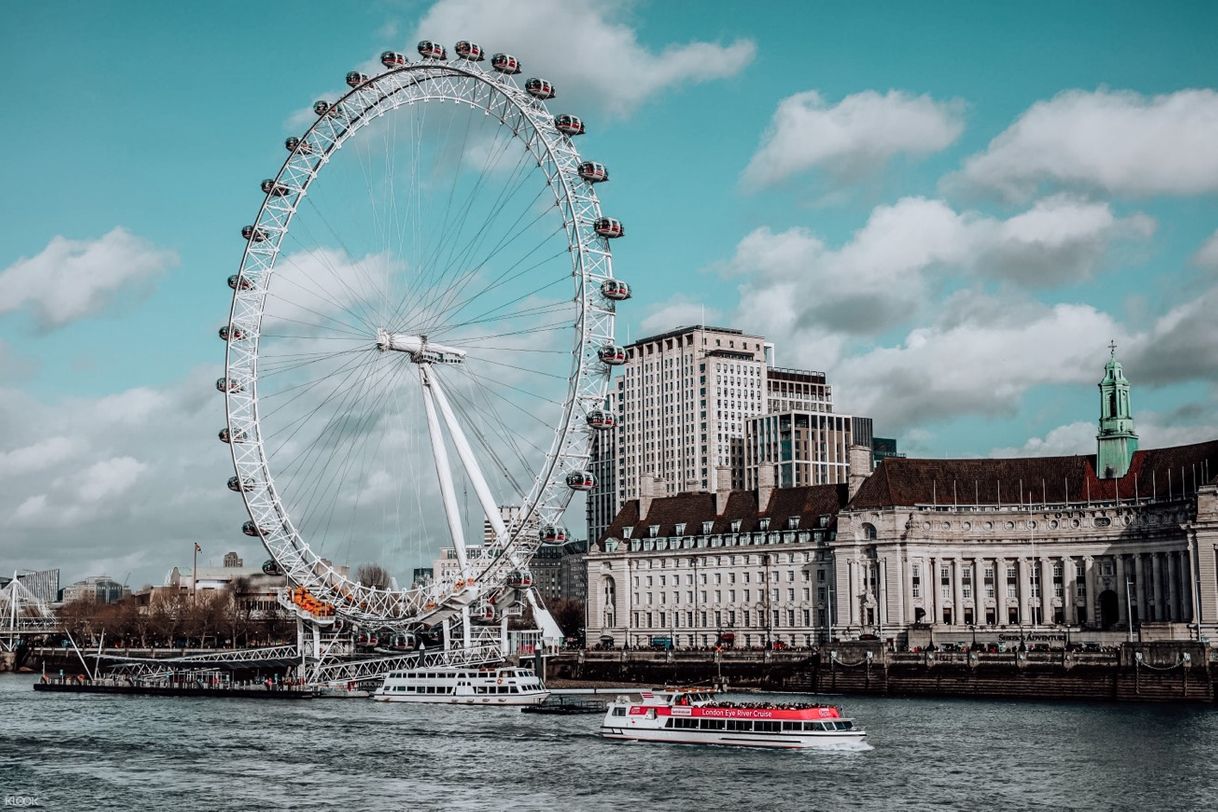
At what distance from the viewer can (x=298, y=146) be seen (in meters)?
116

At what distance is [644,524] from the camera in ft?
586

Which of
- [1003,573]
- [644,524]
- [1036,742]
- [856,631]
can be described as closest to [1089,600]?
[1003,573]

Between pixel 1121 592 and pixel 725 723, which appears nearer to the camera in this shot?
pixel 725 723

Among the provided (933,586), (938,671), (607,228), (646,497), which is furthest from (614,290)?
(646,497)

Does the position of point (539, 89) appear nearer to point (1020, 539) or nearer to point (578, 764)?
point (578, 764)

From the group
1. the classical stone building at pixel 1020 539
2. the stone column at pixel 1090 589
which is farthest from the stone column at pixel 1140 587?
the stone column at pixel 1090 589

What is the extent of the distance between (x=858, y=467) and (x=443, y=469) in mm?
59402

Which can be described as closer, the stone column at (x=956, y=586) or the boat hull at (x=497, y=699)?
the boat hull at (x=497, y=699)

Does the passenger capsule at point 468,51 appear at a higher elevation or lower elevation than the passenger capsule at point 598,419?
higher

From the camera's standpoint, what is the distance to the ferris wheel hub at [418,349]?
108 meters

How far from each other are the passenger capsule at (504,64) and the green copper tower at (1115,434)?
79.7 metres

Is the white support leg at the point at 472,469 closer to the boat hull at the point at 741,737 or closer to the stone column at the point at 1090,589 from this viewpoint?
the boat hull at the point at 741,737

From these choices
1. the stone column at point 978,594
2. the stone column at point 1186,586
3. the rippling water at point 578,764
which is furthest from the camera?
the stone column at point 978,594

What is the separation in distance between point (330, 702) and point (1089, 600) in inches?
2904
